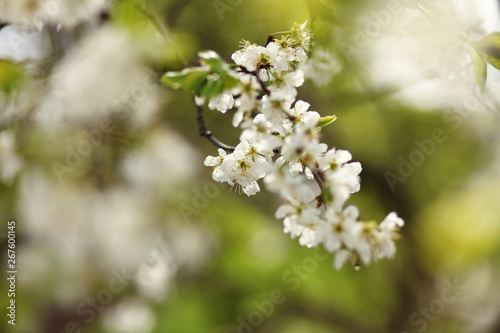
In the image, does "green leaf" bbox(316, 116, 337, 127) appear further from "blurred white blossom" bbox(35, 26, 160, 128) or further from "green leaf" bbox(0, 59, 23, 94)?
"blurred white blossom" bbox(35, 26, 160, 128)

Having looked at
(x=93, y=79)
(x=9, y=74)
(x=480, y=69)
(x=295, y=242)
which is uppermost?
(x=480, y=69)

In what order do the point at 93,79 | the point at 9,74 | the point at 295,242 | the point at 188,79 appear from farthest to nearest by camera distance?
1. the point at 295,242
2. the point at 93,79
3. the point at 9,74
4. the point at 188,79

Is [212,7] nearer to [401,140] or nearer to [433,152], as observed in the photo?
[401,140]

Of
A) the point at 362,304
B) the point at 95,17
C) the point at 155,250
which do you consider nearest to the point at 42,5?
the point at 95,17

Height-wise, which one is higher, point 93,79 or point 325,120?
point 325,120

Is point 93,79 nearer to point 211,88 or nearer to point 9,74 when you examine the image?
point 9,74

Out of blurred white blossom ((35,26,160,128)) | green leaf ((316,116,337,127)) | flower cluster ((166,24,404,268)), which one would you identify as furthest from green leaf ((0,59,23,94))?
green leaf ((316,116,337,127))

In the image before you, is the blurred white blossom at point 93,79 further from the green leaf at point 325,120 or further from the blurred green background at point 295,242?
the green leaf at point 325,120

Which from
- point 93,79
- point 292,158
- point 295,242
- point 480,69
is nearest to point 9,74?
point 93,79
